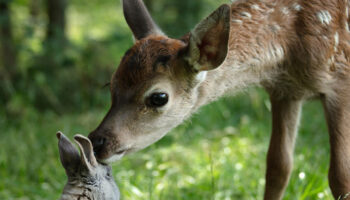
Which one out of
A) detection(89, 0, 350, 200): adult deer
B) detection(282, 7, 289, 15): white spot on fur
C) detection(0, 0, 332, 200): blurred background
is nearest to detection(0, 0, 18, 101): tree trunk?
detection(0, 0, 332, 200): blurred background

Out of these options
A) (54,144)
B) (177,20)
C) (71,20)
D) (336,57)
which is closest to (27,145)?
(54,144)

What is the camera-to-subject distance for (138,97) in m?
3.23

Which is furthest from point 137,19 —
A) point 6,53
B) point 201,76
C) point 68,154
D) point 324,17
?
point 6,53

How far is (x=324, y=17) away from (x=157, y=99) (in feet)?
4.54

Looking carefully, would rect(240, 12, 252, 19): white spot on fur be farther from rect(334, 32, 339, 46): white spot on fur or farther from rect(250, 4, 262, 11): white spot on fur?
rect(334, 32, 339, 46): white spot on fur

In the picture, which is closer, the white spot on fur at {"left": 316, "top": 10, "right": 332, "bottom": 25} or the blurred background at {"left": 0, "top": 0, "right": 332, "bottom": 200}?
the white spot on fur at {"left": 316, "top": 10, "right": 332, "bottom": 25}

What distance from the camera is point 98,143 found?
3066 mm

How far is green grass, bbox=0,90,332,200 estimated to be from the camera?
14.8 ft

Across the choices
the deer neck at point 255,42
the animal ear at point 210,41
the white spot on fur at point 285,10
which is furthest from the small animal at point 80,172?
the white spot on fur at point 285,10

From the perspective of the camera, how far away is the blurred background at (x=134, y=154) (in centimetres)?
463

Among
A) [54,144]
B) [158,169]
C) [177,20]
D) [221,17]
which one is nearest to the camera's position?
[221,17]

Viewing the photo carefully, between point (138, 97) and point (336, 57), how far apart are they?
4.90ft

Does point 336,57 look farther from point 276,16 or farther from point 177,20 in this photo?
point 177,20

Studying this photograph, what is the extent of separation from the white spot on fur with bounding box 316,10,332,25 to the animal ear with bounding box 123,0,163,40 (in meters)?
1.22
